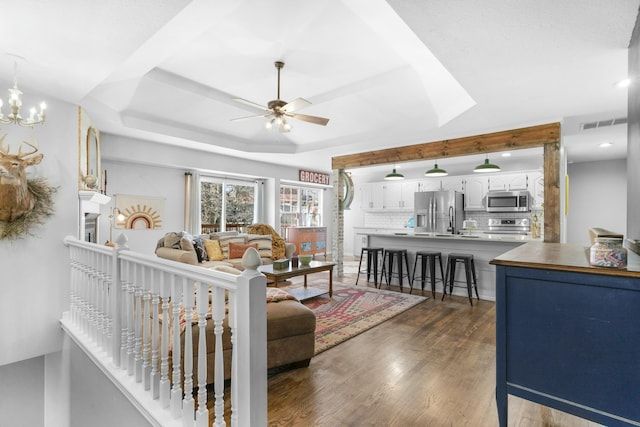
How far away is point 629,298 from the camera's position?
1.49 meters

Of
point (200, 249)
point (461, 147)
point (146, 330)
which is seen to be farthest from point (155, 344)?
point (461, 147)

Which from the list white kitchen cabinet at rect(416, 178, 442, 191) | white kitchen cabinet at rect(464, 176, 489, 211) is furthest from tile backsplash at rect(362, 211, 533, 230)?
white kitchen cabinet at rect(416, 178, 442, 191)

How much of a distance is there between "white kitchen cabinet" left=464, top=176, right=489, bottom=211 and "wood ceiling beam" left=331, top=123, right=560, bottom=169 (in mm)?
2707

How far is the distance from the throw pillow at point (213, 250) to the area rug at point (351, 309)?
1755mm

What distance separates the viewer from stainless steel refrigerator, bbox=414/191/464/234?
7.54 meters

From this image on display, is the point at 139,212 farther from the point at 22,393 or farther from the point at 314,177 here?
the point at 314,177

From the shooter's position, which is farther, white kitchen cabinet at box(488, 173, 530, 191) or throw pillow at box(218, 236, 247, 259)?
white kitchen cabinet at box(488, 173, 530, 191)

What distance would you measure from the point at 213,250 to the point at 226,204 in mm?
2234

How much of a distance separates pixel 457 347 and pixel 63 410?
4.12m

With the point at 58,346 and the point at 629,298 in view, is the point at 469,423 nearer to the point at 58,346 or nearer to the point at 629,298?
the point at 629,298

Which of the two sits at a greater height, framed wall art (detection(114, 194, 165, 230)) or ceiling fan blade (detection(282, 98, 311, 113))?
ceiling fan blade (detection(282, 98, 311, 113))

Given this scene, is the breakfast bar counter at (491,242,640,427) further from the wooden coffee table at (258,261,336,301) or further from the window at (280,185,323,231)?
the window at (280,185,323,231)

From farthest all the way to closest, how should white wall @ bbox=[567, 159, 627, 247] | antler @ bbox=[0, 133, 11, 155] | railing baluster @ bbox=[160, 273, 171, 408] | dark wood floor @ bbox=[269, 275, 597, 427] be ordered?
white wall @ bbox=[567, 159, 627, 247] → antler @ bbox=[0, 133, 11, 155] → dark wood floor @ bbox=[269, 275, 597, 427] → railing baluster @ bbox=[160, 273, 171, 408]

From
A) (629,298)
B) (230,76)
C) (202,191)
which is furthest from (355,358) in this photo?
(202,191)
